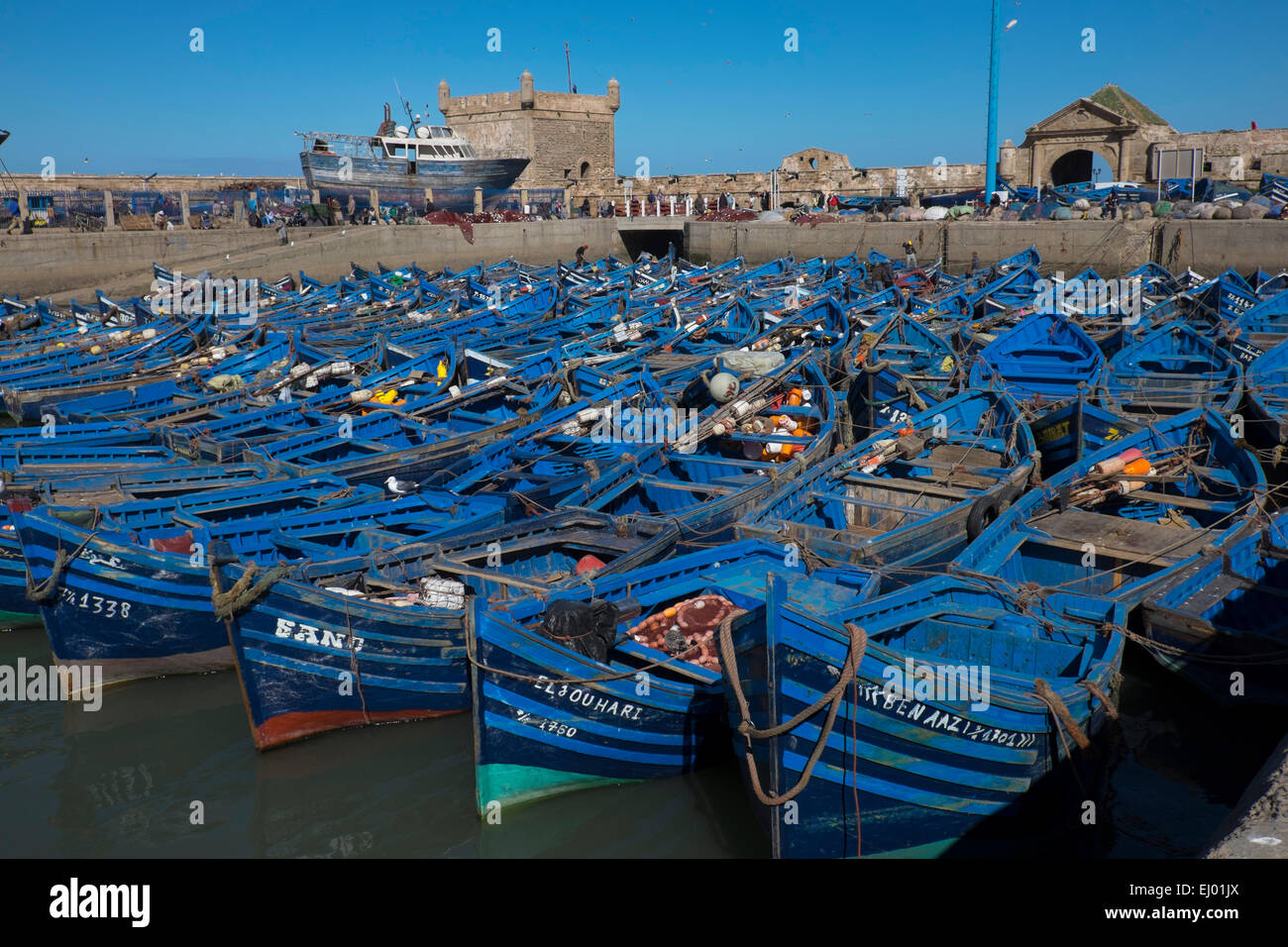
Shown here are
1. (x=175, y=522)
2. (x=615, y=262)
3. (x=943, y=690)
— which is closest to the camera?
(x=943, y=690)

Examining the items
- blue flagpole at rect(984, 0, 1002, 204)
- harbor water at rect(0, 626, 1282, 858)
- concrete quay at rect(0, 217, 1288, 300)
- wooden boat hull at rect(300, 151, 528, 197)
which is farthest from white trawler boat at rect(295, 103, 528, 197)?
harbor water at rect(0, 626, 1282, 858)

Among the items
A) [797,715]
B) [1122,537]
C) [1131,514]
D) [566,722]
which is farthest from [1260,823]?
[1131,514]

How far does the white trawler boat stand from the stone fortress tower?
7.03m

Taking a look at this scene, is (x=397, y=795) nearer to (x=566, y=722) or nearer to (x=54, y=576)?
(x=566, y=722)

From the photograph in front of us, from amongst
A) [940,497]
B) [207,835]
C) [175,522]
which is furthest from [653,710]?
[175,522]

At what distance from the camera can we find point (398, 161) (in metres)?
43.7

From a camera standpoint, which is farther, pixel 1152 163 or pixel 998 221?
pixel 1152 163

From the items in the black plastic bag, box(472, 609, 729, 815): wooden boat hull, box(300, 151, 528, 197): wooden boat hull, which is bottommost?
box(472, 609, 729, 815): wooden boat hull

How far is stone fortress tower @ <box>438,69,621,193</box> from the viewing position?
53.3 meters

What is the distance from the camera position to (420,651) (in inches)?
333

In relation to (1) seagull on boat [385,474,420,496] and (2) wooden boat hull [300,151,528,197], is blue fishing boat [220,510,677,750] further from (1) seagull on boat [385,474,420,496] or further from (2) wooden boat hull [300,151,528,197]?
(2) wooden boat hull [300,151,528,197]

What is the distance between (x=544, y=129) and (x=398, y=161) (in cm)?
1240

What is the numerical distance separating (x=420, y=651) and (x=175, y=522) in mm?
3686
